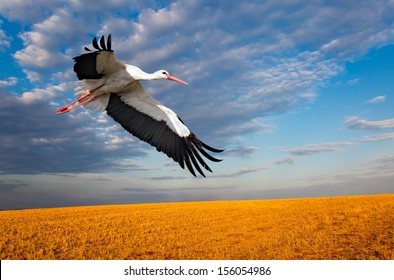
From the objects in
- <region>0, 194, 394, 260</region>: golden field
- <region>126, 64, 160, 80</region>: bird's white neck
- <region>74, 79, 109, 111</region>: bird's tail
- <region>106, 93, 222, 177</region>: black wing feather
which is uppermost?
<region>126, 64, 160, 80</region>: bird's white neck

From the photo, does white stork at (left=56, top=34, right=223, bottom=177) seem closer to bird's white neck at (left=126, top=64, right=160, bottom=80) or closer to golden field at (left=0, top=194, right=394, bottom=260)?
bird's white neck at (left=126, top=64, right=160, bottom=80)

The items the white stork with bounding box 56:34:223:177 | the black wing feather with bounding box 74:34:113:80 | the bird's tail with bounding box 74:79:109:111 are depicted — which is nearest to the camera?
the black wing feather with bounding box 74:34:113:80

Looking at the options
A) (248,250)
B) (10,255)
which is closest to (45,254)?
(10,255)

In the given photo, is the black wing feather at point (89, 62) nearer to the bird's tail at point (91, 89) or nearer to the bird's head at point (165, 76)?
the bird's tail at point (91, 89)

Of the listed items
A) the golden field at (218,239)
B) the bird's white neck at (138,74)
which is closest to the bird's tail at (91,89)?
the bird's white neck at (138,74)

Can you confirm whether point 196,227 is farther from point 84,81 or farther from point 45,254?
point 84,81

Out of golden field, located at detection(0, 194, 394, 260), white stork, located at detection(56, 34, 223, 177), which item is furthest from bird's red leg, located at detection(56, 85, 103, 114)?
golden field, located at detection(0, 194, 394, 260)

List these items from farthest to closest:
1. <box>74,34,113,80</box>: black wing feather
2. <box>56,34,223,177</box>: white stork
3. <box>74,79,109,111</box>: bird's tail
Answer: <box>74,79,109,111</box>: bird's tail < <box>56,34,223,177</box>: white stork < <box>74,34,113,80</box>: black wing feather

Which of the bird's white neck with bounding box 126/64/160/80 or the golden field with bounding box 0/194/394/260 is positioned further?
the golden field with bounding box 0/194/394/260

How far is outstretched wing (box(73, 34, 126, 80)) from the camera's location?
25.9 feet

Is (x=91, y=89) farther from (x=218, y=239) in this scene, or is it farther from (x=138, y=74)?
(x=218, y=239)

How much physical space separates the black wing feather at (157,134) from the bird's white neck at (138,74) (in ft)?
4.76

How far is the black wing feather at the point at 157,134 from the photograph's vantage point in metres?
9.21

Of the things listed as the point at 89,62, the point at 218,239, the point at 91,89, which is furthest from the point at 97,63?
the point at 218,239
